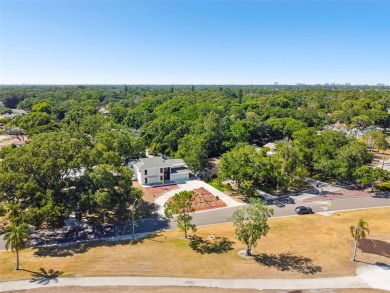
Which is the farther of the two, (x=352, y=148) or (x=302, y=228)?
(x=352, y=148)

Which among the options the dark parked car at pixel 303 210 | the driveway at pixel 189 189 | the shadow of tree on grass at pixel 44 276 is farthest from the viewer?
the driveway at pixel 189 189

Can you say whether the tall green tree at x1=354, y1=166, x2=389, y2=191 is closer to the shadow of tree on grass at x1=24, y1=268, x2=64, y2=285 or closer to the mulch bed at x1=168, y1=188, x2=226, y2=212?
the mulch bed at x1=168, y1=188, x2=226, y2=212

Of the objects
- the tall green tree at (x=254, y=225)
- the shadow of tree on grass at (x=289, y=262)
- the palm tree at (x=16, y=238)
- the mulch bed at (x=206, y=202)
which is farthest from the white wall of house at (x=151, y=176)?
the shadow of tree on grass at (x=289, y=262)

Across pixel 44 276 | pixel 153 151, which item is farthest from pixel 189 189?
pixel 44 276

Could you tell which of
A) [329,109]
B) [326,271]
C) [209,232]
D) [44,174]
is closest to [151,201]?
[209,232]

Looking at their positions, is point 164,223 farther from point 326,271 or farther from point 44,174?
point 326,271

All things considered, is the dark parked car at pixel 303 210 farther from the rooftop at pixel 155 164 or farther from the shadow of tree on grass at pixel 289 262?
the rooftop at pixel 155 164
